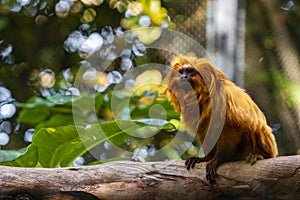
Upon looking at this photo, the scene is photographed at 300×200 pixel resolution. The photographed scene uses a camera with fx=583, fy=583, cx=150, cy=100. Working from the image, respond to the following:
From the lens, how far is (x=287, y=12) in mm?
2768

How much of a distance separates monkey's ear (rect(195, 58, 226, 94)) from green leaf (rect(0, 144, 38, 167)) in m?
0.66

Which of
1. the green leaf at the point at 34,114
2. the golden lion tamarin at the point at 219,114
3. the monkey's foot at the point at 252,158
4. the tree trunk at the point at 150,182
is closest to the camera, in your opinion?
the tree trunk at the point at 150,182

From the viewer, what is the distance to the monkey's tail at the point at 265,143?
189 centimetres

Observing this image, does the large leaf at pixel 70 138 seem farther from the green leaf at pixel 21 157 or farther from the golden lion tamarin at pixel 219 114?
the golden lion tamarin at pixel 219 114

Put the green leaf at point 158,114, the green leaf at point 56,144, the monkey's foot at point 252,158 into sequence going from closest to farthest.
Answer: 1. the monkey's foot at point 252,158
2. the green leaf at point 56,144
3. the green leaf at point 158,114

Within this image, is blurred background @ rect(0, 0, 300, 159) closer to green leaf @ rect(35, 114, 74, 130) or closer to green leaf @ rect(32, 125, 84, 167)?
green leaf @ rect(35, 114, 74, 130)

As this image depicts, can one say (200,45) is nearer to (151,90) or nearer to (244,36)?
(244,36)

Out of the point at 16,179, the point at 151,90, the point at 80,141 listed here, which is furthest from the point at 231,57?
the point at 16,179

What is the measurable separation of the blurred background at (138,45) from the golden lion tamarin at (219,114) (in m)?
0.34

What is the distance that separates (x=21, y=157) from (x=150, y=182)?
0.57 meters

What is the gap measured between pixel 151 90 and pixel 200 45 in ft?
1.27

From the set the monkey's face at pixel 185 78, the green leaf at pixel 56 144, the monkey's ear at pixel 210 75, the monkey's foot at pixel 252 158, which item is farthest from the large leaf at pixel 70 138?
the monkey's foot at pixel 252 158

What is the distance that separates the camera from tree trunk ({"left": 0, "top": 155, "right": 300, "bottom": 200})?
1632mm

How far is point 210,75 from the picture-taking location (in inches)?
75.0
